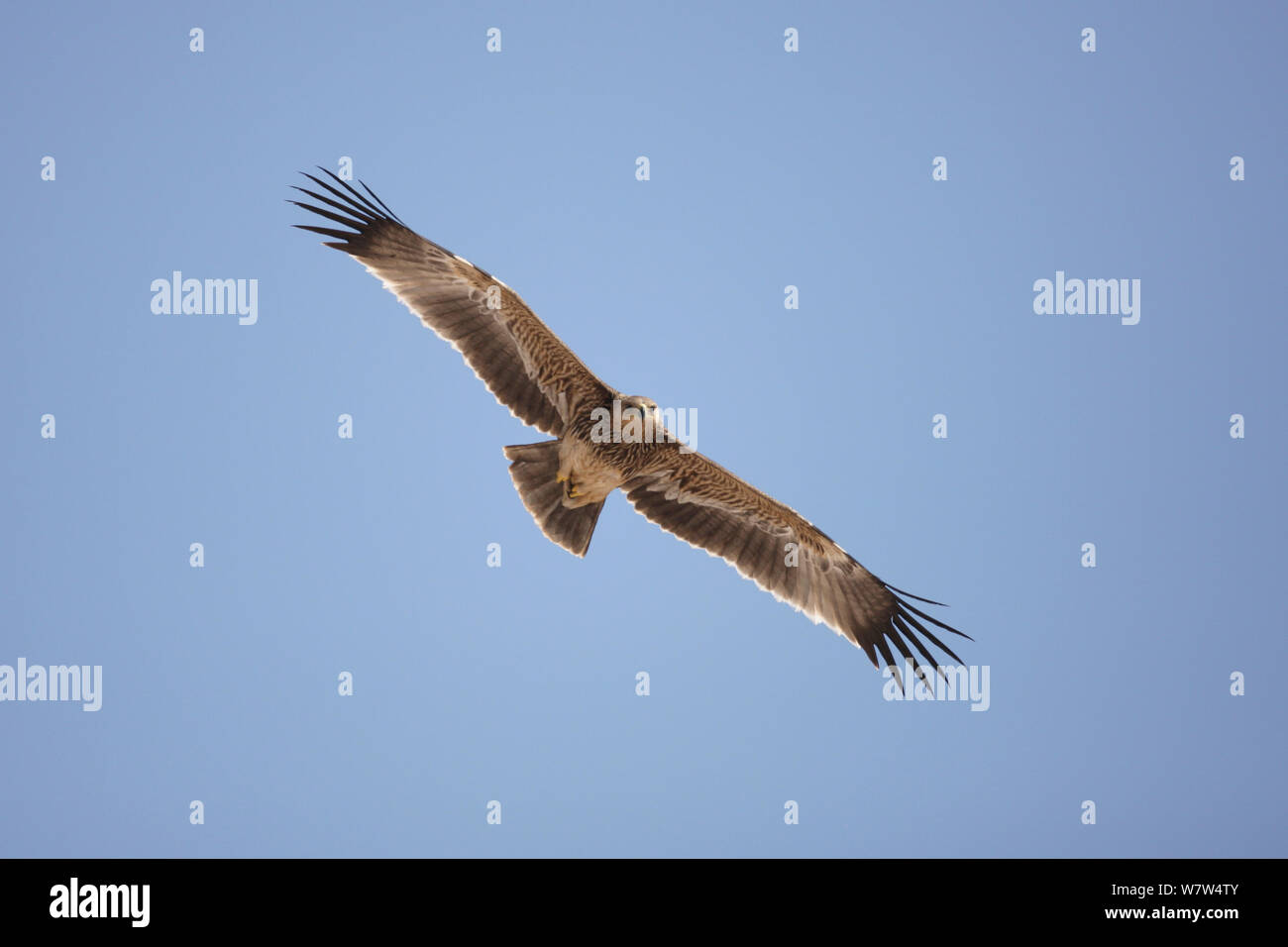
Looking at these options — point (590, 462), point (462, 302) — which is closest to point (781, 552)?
point (590, 462)

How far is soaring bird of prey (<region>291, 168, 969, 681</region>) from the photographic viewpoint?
1141 centimetres

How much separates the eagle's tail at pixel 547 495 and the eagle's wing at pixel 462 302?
61 cm

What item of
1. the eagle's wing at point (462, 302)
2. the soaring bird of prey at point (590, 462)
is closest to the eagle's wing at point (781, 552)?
the soaring bird of prey at point (590, 462)

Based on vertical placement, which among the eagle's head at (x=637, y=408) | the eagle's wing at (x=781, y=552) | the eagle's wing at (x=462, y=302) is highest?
the eagle's wing at (x=462, y=302)

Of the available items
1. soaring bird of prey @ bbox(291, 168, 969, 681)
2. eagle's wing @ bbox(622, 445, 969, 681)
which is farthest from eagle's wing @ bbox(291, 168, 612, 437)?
eagle's wing @ bbox(622, 445, 969, 681)

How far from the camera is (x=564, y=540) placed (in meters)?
11.8

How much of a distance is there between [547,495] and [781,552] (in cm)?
262

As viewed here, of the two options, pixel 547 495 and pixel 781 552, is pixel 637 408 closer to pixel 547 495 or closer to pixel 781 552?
pixel 547 495

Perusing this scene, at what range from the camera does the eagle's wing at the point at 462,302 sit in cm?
1134

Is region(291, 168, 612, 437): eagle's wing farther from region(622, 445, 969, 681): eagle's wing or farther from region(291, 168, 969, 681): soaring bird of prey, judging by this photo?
region(622, 445, 969, 681): eagle's wing

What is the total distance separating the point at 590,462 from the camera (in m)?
11.5

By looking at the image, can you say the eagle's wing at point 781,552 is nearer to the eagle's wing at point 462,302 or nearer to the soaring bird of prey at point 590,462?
the soaring bird of prey at point 590,462

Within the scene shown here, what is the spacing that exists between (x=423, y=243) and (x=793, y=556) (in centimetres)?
500

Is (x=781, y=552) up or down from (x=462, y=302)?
down
